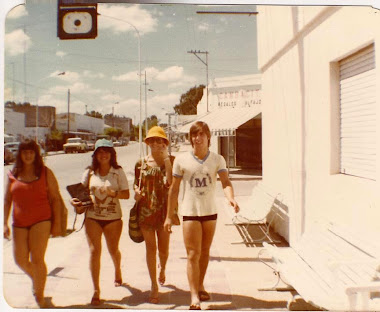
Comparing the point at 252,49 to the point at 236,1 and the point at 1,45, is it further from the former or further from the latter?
the point at 1,45

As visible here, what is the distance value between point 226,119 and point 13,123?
218 cm

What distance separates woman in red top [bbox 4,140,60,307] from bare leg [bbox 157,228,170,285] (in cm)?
91

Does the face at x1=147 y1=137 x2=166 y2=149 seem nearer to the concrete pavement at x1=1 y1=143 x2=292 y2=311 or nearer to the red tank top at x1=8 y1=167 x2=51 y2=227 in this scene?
the concrete pavement at x1=1 y1=143 x2=292 y2=311

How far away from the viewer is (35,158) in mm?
3496

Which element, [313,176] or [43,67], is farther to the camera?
[313,176]

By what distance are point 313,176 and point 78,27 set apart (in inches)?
110

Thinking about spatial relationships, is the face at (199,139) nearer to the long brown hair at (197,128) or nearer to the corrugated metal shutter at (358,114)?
the long brown hair at (197,128)

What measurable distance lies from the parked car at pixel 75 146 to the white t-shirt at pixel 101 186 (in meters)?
0.21

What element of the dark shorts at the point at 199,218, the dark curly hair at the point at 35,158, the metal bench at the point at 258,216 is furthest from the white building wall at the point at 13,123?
the metal bench at the point at 258,216

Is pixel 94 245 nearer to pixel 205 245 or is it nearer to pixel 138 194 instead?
pixel 138 194

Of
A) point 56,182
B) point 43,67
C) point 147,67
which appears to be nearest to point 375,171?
point 147,67

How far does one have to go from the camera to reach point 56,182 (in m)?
3.55

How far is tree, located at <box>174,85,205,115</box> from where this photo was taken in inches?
148

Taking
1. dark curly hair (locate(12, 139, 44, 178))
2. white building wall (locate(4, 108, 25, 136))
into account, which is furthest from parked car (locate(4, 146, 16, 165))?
white building wall (locate(4, 108, 25, 136))
